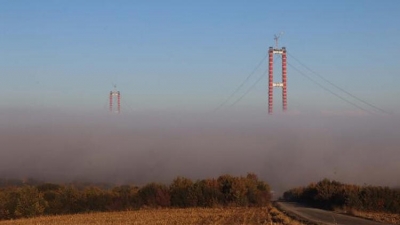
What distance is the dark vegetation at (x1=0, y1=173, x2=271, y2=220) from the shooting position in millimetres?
59094

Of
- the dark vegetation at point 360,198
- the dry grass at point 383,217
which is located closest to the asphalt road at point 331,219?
the dry grass at point 383,217

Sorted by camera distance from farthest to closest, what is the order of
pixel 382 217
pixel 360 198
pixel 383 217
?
pixel 360 198, pixel 383 217, pixel 382 217

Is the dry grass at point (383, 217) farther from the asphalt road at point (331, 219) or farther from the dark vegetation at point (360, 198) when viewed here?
the dark vegetation at point (360, 198)

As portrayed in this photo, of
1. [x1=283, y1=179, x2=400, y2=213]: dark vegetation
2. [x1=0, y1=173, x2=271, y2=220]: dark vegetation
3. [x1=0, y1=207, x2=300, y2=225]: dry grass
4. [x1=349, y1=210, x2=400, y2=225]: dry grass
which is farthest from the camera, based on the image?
[x1=0, y1=173, x2=271, y2=220]: dark vegetation

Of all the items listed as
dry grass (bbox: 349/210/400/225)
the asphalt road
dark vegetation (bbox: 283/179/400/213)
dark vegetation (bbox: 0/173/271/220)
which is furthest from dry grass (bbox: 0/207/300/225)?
dark vegetation (bbox: 283/179/400/213)

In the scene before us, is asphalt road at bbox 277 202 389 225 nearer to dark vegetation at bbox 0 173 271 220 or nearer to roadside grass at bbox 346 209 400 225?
roadside grass at bbox 346 209 400 225

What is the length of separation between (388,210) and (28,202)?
123 ft

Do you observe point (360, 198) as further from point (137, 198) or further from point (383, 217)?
point (137, 198)

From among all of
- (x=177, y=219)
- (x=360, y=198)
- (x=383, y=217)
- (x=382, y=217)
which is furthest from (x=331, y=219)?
(x=360, y=198)

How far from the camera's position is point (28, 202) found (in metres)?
58.5

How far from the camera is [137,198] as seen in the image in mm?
63375

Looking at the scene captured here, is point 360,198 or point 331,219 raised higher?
point 360,198

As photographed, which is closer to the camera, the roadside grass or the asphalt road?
the asphalt road

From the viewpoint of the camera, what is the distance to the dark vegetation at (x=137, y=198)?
59.1 m
